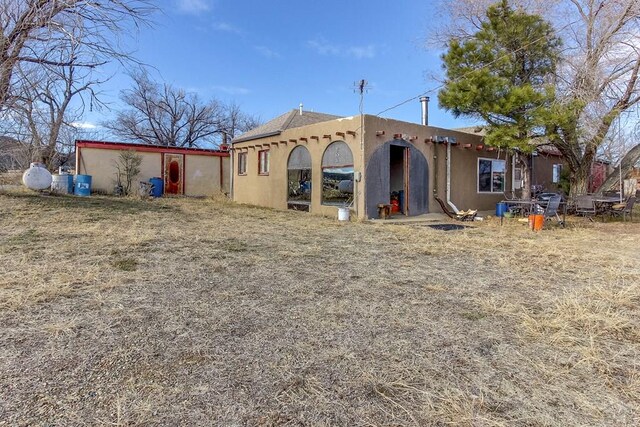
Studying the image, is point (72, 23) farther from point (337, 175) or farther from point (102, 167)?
point (102, 167)

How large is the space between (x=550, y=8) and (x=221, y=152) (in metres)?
15.9

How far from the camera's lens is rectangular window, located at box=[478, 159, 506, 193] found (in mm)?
13594

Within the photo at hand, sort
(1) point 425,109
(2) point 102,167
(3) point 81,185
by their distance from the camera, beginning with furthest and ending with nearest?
(2) point 102,167, (3) point 81,185, (1) point 425,109

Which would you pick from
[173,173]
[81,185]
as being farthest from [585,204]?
[81,185]

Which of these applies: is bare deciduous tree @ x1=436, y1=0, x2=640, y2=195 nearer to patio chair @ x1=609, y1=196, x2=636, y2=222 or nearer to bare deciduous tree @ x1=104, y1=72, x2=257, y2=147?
patio chair @ x1=609, y1=196, x2=636, y2=222

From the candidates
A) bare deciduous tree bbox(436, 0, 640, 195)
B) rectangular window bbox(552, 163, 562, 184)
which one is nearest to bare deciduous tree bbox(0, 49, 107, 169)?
bare deciduous tree bbox(436, 0, 640, 195)

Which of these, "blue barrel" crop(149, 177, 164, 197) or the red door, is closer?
"blue barrel" crop(149, 177, 164, 197)

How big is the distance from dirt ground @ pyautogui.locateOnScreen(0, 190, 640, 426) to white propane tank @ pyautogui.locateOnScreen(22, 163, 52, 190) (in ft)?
28.9

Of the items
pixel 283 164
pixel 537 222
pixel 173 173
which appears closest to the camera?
pixel 537 222

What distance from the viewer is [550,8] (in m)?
11.3

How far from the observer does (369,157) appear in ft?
34.5

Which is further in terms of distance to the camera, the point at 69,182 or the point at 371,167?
the point at 69,182

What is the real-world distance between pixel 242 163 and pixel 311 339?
48.3 feet

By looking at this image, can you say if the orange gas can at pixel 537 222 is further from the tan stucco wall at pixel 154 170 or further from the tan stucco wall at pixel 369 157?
the tan stucco wall at pixel 154 170
